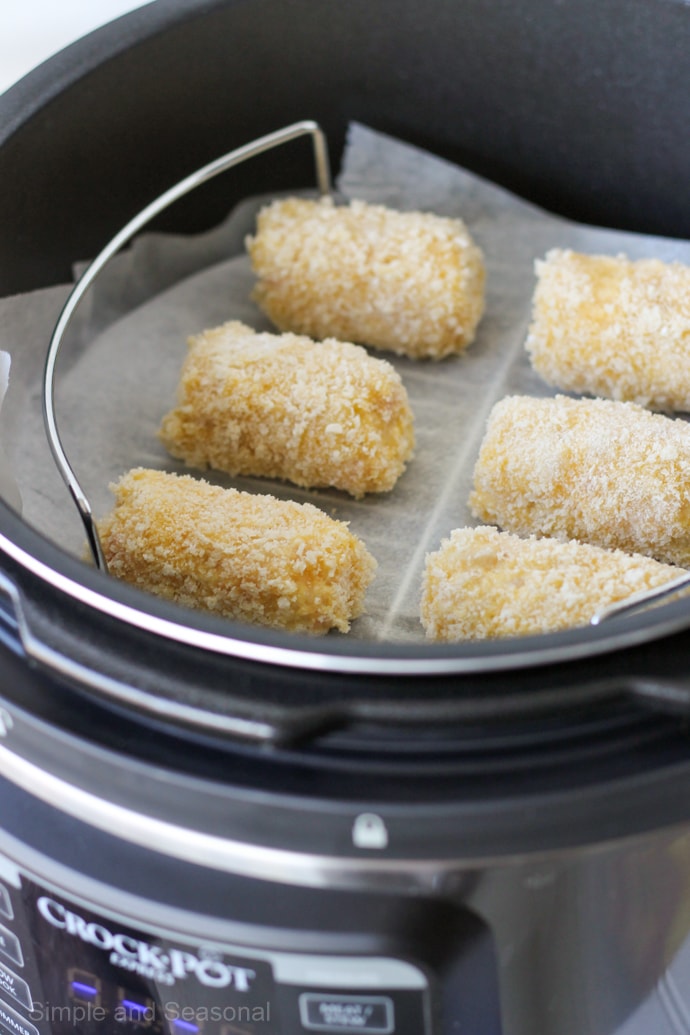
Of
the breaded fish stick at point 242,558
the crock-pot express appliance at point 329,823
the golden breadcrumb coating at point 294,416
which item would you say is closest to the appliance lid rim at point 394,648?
the crock-pot express appliance at point 329,823

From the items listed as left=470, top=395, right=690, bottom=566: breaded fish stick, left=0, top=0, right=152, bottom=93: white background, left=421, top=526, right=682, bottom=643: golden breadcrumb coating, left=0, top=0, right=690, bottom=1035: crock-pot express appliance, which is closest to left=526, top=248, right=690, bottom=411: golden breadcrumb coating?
left=470, top=395, right=690, bottom=566: breaded fish stick

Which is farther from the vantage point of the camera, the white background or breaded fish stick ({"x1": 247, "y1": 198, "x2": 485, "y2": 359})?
the white background

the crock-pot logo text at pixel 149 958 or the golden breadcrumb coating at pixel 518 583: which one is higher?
the crock-pot logo text at pixel 149 958

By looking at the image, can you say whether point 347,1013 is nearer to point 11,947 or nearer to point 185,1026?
point 185,1026

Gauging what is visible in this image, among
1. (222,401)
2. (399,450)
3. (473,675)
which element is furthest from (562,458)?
(473,675)

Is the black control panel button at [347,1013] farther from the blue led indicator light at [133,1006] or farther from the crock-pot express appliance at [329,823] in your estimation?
the blue led indicator light at [133,1006]

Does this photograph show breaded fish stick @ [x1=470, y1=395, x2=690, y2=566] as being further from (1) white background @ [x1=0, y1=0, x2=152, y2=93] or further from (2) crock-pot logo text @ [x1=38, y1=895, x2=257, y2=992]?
(1) white background @ [x1=0, y1=0, x2=152, y2=93]

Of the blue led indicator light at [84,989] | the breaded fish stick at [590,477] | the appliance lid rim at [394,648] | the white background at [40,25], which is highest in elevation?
the white background at [40,25]
